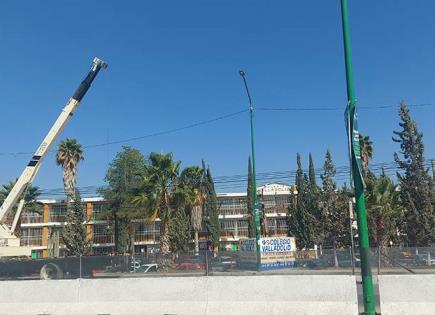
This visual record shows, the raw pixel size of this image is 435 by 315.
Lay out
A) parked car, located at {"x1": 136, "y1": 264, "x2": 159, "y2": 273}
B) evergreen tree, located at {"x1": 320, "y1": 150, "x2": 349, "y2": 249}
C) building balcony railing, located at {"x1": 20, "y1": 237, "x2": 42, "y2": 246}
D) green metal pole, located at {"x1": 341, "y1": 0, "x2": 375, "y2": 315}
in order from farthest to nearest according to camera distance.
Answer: building balcony railing, located at {"x1": 20, "y1": 237, "x2": 42, "y2": 246}, evergreen tree, located at {"x1": 320, "y1": 150, "x2": 349, "y2": 249}, parked car, located at {"x1": 136, "y1": 264, "x2": 159, "y2": 273}, green metal pole, located at {"x1": 341, "y1": 0, "x2": 375, "y2": 315}

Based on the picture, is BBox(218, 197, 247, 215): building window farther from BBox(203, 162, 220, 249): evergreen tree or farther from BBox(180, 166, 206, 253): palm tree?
BBox(180, 166, 206, 253): palm tree

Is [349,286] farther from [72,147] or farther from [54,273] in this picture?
[72,147]

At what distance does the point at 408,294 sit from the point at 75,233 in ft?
164

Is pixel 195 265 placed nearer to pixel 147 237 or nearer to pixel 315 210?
pixel 315 210

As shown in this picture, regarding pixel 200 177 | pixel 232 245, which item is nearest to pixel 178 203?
pixel 200 177

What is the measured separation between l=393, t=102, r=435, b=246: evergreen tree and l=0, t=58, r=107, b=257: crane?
31.7 meters

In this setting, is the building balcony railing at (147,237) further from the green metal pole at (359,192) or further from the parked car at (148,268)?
the green metal pole at (359,192)

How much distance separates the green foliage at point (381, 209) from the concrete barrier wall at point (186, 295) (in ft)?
94.3

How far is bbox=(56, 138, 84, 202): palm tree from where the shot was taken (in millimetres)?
60719

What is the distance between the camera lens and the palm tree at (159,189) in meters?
37.9

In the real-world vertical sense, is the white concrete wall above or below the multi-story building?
below

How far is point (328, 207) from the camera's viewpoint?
167 feet

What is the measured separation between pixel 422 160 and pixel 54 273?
39548mm

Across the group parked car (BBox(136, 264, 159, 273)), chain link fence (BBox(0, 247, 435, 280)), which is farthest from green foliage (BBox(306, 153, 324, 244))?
parked car (BBox(136, 264, 159, 273))
